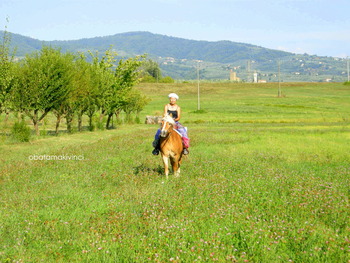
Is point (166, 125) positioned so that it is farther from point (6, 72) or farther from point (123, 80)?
point (123, 80)

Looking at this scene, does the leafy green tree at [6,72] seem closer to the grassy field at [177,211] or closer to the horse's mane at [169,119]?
the grassy field at [177,211]

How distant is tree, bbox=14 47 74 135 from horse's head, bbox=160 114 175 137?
27.1 meters

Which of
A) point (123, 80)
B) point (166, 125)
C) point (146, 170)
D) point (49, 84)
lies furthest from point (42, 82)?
point (166, 125)

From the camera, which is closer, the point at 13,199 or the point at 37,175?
the point at 13,199

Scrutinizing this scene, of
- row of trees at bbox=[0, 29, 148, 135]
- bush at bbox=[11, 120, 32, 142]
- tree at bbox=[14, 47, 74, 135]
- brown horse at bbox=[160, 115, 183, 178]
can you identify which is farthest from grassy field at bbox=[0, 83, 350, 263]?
tree at bbox=[14, 47, 74, 135]

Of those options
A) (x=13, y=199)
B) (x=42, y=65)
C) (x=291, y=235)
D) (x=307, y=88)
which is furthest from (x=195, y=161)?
(x=307, y=88)

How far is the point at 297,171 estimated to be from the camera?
54.6ft

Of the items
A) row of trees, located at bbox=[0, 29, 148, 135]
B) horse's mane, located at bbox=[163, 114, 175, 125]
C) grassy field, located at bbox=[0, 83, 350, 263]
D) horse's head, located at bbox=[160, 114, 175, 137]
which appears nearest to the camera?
grassy field, located at bbox=[0, 83, 350, 263]

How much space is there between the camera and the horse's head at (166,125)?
1452 cm

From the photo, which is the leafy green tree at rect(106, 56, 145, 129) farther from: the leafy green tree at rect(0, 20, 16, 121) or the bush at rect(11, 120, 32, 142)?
the bush at rect(11, 120, 32, 142)

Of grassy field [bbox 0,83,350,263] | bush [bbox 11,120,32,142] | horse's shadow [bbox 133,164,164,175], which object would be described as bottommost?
bush [bbox 11,120,32,142]

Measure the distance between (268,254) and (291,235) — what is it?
1301 mm

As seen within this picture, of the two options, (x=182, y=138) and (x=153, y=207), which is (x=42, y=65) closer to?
(x=182, y=138)

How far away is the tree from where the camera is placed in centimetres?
3875
